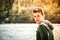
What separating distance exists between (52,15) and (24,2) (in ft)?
1.29

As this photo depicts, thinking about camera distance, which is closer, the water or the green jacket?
the green jacket

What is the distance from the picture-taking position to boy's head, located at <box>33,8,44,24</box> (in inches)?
94.0

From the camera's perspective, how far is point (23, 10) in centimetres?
246

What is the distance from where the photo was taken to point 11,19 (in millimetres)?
2471

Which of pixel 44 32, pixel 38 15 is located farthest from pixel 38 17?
pixel 44 32

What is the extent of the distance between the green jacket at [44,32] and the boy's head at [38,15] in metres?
0.08

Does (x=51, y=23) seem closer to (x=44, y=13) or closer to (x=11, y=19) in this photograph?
(x=44, y=13)

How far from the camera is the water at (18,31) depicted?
7.94 ft

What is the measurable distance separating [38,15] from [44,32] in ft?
0.77

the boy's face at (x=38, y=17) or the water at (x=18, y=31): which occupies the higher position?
the boy's face at (x=38, y=17)

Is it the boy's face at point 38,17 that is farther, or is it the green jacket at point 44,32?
the boy's face at point 38,17

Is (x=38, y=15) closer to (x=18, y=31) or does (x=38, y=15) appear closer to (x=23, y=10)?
(x=23, y=10)

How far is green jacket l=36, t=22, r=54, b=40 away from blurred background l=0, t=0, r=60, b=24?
0.14 metres

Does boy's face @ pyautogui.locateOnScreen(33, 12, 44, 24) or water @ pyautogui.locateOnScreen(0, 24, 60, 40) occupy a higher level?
boy's face @ pyautogui.locateOnScreen(33, 12, 44, 24)
